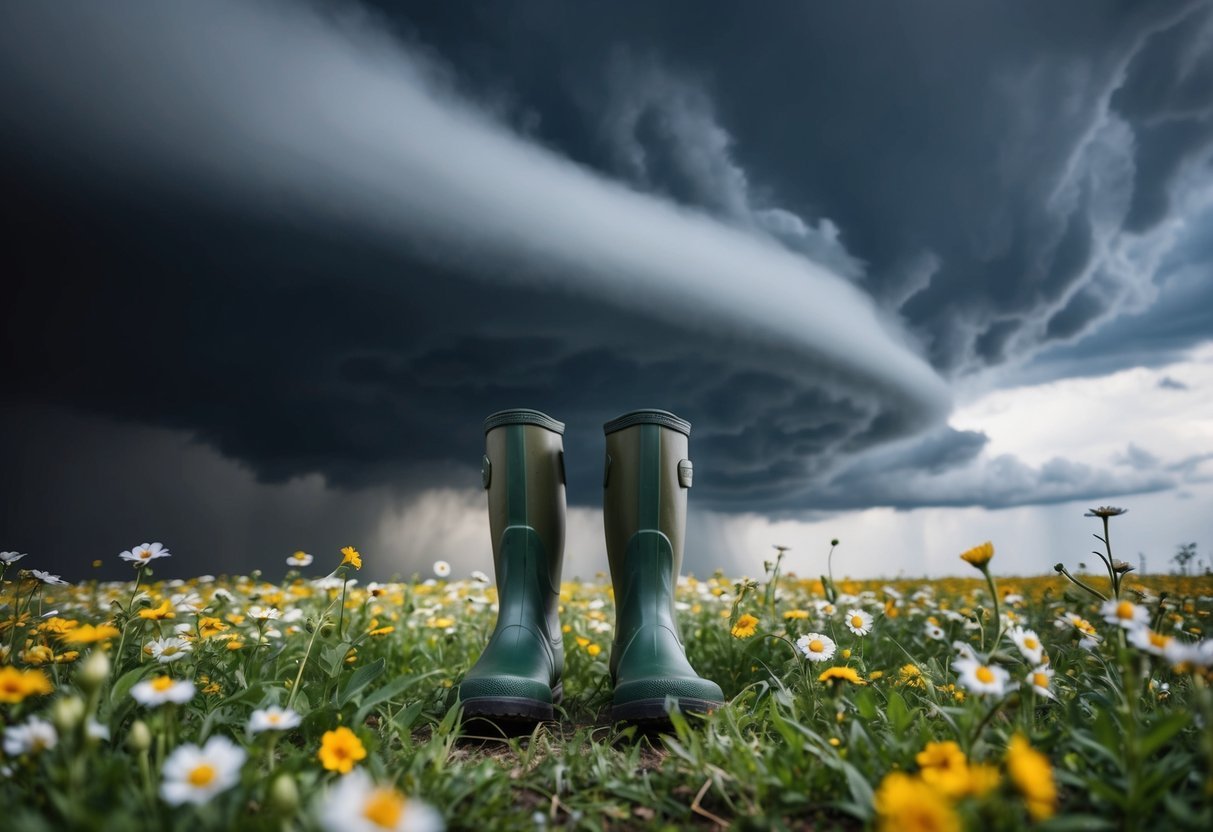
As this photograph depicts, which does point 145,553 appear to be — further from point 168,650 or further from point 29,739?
point 29,739

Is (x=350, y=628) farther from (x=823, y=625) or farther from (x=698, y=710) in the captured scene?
(x=823, y=625)

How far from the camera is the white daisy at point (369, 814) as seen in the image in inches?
30.1

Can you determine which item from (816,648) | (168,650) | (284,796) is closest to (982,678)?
(816,648)

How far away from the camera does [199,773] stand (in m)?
1.03

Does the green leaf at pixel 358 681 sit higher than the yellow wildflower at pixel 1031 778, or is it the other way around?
the yellow wildflower at pixel 1031 778

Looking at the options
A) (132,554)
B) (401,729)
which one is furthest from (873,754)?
(132,554)

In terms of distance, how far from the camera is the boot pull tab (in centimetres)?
255

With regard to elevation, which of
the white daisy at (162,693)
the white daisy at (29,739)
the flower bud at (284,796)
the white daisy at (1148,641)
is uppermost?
the white daisy at (1148,641)

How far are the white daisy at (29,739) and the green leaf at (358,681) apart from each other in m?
0.73

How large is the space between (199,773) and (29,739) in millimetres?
374

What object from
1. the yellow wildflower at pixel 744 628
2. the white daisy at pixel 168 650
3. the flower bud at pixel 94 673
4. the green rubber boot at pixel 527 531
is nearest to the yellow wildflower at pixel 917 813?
the flower bud at pixel 94 673

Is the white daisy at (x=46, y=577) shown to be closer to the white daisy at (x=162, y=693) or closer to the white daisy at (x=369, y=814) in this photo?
the white daisy at (x=162, y=693)

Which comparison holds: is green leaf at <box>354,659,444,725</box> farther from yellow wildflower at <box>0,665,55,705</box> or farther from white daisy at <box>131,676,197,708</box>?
yellow wildflower at <box>0,665,55,705</box>

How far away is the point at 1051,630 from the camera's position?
344 centimetres
